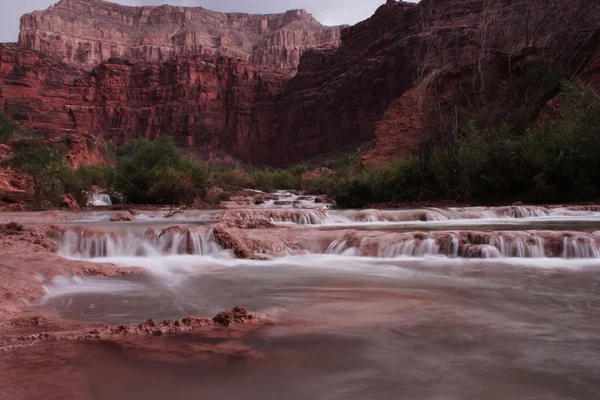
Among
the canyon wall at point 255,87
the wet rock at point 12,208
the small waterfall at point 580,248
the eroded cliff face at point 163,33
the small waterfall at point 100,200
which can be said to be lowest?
the small waterfall at point 580,248

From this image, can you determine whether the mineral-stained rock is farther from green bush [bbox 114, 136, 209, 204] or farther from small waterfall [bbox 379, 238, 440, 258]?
small waterfall [bbox 379, 238, 440, 258]

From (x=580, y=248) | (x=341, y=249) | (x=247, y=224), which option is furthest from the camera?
(x=247, y=224)

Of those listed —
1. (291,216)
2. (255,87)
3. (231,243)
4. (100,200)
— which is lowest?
(231,243)

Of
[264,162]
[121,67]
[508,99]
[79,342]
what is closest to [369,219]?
[79,342]

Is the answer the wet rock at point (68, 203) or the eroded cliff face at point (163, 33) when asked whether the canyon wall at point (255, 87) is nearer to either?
the eroded cliff face at point (163, 33)

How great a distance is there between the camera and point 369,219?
1341cm

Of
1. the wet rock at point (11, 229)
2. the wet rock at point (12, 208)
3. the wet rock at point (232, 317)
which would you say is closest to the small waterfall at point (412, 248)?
the wet rock at point (232, 317)

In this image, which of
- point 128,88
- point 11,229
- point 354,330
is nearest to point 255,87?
point 128,88

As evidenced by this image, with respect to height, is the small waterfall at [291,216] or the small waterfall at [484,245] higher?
the small waterfall at [291,216]

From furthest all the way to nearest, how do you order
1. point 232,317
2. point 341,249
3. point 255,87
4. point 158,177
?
point 255,87
point 158,177
point 341,249
point 232,317

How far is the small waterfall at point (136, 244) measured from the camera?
838cm

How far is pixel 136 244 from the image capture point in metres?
8.70

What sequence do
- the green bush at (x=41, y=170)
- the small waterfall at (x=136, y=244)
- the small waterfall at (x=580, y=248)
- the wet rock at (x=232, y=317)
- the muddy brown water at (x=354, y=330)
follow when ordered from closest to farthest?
the muddy brown water at (x=354, y=330) < the wet rock at (x=232, y=317) < the small waterfall at (x=580, y=248) < the small waterfall at (x=136, y=244) < the green bush at (x=41, y=170)

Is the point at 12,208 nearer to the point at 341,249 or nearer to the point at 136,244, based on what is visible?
the point at 136,244
